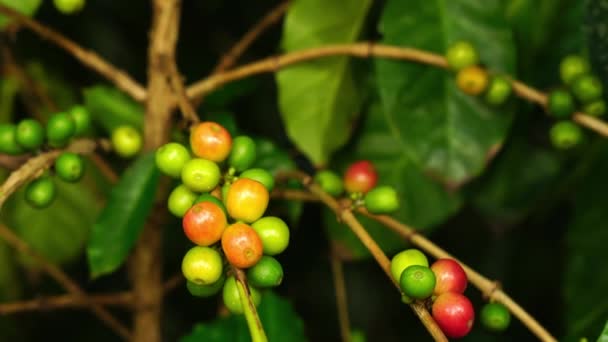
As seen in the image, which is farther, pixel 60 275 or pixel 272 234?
pixel 60 275

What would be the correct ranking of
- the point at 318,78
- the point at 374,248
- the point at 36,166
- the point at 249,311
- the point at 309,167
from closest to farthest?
the point at 249,311
the point at 374,248
the point at 36,166
the point at 318,78
the point at 309,167

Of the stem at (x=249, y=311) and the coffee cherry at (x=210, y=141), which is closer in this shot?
the stem at (x=249, y=311)

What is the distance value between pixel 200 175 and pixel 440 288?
261 mm

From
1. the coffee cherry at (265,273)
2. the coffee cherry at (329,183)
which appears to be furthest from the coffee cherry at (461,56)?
the coffee cherry at (265,273)

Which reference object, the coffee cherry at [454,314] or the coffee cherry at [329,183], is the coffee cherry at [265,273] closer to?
the coffee cherry at [454,314]

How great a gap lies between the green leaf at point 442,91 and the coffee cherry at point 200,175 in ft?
1.43

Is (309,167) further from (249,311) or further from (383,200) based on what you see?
(249,311)

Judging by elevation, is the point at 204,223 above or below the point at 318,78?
below

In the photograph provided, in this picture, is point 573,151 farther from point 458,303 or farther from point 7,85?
point 7,85

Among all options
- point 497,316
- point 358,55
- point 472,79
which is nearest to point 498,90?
point 472,79

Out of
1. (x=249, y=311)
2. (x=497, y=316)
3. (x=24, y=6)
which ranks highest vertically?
(x=24, y=6)

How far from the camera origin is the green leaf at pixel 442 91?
1062 millimetres

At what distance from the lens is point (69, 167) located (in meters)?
0.84

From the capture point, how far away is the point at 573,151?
1.28 m
